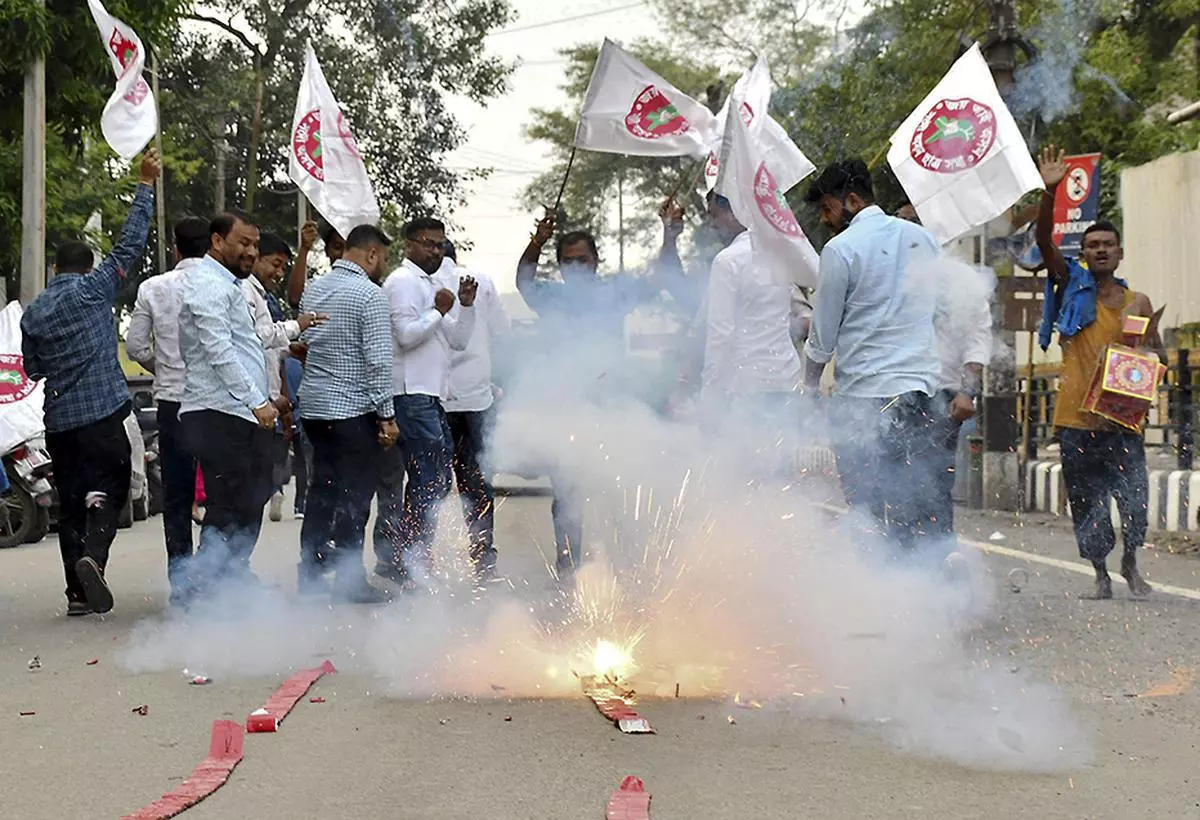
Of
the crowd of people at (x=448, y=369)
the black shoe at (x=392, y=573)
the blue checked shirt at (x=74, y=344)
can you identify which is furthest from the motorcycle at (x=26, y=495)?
the blue checked shirt at (x=74, y=344)

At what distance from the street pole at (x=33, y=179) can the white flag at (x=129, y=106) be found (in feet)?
23.8

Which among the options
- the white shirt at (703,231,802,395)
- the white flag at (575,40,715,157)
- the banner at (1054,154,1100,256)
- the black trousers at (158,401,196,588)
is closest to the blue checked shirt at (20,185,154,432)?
the black trousers at (158,401,196,588)

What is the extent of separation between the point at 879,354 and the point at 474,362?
2.98m

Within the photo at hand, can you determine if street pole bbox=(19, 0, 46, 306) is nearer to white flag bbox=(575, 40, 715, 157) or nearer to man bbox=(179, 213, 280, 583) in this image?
white flag bbox=(575, 40, 715, 157)

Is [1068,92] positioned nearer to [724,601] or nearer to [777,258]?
[777,258]

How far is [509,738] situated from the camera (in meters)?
4.96

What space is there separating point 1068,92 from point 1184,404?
6.48 metres

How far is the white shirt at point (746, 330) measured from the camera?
24.7ft

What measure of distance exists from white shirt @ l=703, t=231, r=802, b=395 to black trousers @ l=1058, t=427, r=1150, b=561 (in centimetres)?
156


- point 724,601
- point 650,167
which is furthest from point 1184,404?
point 650,167

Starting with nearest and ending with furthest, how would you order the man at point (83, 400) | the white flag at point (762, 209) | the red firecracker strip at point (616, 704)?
1. the red firecracker strip at point (616, 704)
2. the white flag at point (762, 209)
3. the man at point (83, 400)

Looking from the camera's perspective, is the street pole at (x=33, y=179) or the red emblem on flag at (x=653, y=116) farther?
the street pole at (x=33, y=179)

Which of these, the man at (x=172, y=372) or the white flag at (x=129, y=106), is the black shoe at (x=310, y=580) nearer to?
the man at (x=172, y=372)

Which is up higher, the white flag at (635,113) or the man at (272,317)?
the white flag at (635,113)
